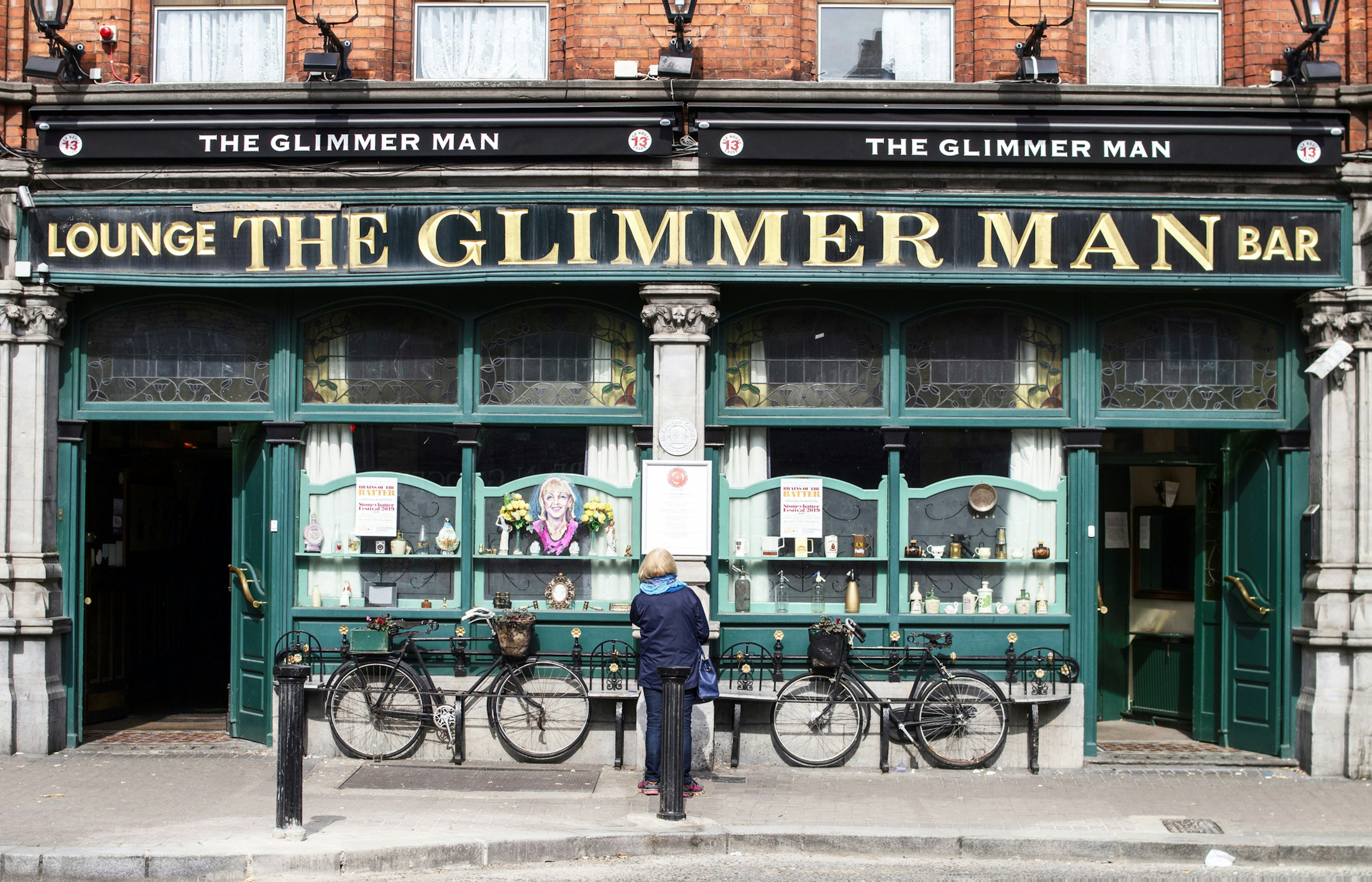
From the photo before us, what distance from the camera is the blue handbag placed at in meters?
9.21

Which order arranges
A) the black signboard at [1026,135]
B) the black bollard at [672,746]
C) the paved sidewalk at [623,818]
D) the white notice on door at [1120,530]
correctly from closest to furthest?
the paved sidewalk at [623,818] < the black bollard at [672,746] < the black signboard at [1026,135] < the white notice on door at [1120,530]

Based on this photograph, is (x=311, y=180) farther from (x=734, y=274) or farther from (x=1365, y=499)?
(x=1365, y=499)

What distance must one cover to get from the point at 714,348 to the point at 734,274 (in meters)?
0.67

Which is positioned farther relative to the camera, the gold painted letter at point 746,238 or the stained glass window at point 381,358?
the stained glass window at point 381,358

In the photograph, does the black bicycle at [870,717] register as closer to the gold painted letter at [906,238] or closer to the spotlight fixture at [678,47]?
the gold painted letter at [906,238]

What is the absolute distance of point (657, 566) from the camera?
921cm

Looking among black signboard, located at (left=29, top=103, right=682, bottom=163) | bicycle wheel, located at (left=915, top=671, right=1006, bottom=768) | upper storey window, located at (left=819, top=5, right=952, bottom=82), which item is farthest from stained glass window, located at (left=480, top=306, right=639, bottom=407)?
bicycle wheel, located at (left=915, top=671, right=1006, bottom=768)

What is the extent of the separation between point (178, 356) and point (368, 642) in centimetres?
295

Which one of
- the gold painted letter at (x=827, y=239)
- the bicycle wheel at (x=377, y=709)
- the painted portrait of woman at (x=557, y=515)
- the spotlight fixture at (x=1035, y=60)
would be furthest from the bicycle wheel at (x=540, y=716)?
the spotlight fixture at (x=1035, y=60)

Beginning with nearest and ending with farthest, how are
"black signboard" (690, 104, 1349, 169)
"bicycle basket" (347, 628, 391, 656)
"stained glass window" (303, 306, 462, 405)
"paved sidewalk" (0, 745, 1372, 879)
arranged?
"paved sidewalk" (0, 745, 1372, 879) < "black signboard" (690, 104, 1349, 169) < "bicycle basket" (347, 628, 391, 656) < "stained glass window" (303, 306, 462, 405)

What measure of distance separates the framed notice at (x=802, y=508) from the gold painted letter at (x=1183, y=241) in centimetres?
326

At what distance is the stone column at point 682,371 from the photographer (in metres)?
10.2

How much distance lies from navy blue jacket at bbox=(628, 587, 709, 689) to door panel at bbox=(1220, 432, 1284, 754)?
16.0 feet

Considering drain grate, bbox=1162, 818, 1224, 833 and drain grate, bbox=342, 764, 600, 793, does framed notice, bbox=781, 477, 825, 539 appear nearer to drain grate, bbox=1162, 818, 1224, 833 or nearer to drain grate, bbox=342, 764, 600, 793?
drain grate, bbox=342, 764, 600, 793
